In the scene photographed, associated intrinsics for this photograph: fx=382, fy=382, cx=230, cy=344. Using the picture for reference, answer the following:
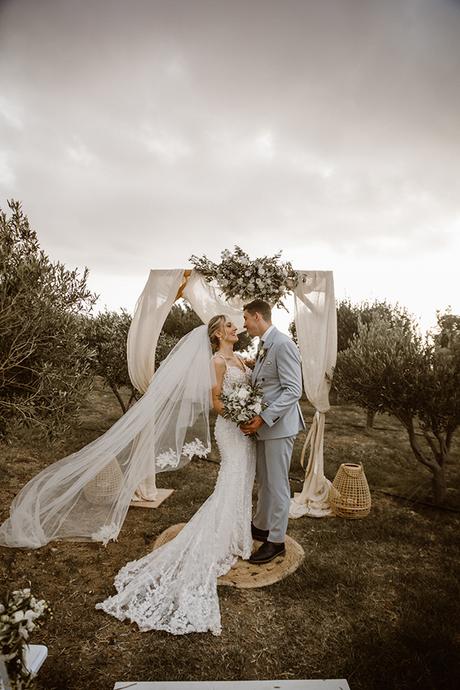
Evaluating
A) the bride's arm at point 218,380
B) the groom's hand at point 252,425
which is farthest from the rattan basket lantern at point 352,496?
the bride's arm at point 218,380

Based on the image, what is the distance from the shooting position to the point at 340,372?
22.2 ft

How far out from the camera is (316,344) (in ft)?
18.6

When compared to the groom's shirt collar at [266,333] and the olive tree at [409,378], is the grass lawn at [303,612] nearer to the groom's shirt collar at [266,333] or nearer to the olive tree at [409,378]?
the olive tree at [409,378]

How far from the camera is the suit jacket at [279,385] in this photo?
168 inches

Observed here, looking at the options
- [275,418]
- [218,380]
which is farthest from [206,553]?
[218,380]

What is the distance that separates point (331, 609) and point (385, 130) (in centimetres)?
662

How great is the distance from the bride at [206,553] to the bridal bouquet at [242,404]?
20 centimetres

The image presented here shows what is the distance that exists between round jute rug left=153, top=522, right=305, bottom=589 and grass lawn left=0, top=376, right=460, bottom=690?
0.09 metres

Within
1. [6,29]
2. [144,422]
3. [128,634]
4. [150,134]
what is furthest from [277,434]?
[150,134]

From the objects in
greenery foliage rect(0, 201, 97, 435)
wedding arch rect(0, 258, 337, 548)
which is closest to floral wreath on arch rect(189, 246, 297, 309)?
wedding arch rect(0, 258, 337, 548)

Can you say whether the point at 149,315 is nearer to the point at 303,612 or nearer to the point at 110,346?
the point at 110,346

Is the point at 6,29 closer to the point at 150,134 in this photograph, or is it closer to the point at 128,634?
the point at 150,134

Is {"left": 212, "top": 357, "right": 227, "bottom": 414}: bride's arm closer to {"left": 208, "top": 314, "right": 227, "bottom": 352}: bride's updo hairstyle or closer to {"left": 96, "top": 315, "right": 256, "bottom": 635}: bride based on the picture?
{"left": 96, "top": 315, "right": 256, "bottom": 635}: bride

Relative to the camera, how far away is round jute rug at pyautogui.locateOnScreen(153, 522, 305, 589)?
405cm
